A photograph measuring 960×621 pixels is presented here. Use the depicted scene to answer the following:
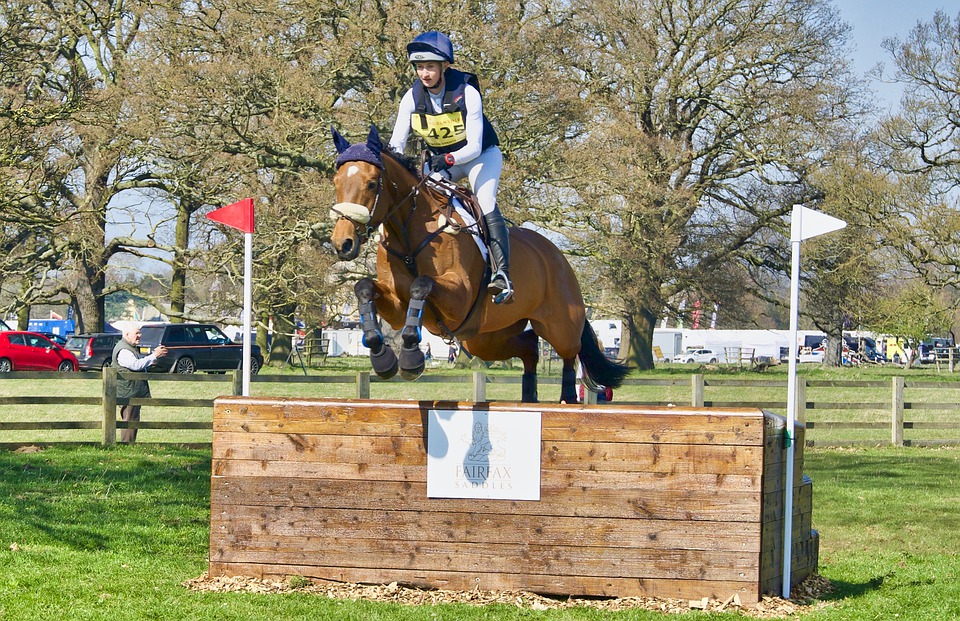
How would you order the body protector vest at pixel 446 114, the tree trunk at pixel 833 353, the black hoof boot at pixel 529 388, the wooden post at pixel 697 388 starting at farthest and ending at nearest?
the tree trunk at pixel 833 353 < the wooden post at pixel 697 388 < the black hoof boot at pixel 529 388 < the body protector vest at pixel 446 114

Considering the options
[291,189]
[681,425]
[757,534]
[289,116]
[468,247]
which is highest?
[289,116]

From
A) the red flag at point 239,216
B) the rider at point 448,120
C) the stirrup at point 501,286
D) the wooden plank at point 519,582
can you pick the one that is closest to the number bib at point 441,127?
the rider at point 448,120

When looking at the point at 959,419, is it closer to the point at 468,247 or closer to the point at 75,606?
the point at 468,247

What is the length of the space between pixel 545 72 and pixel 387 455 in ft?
50.9

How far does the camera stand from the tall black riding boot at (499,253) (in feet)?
19.1

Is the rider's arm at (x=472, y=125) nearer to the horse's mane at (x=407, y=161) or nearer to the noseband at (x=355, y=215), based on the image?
the horse's mane at (x=407, y=161)

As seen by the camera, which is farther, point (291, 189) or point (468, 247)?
point (291, 189)

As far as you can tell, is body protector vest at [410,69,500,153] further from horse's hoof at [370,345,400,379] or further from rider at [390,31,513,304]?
horse's hoof at [370,345,400,379]

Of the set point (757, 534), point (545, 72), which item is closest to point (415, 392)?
point (545, 72)

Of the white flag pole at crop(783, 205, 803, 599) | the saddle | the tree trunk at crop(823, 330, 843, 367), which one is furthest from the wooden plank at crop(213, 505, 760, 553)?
the tree trunk at crop(823, 330, 843, 367)

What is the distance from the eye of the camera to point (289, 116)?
766 inches

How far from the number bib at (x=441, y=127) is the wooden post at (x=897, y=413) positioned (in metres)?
10.9

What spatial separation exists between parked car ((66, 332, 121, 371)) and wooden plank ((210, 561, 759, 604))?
24.1m

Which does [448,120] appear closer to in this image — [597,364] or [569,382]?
[569,382]
